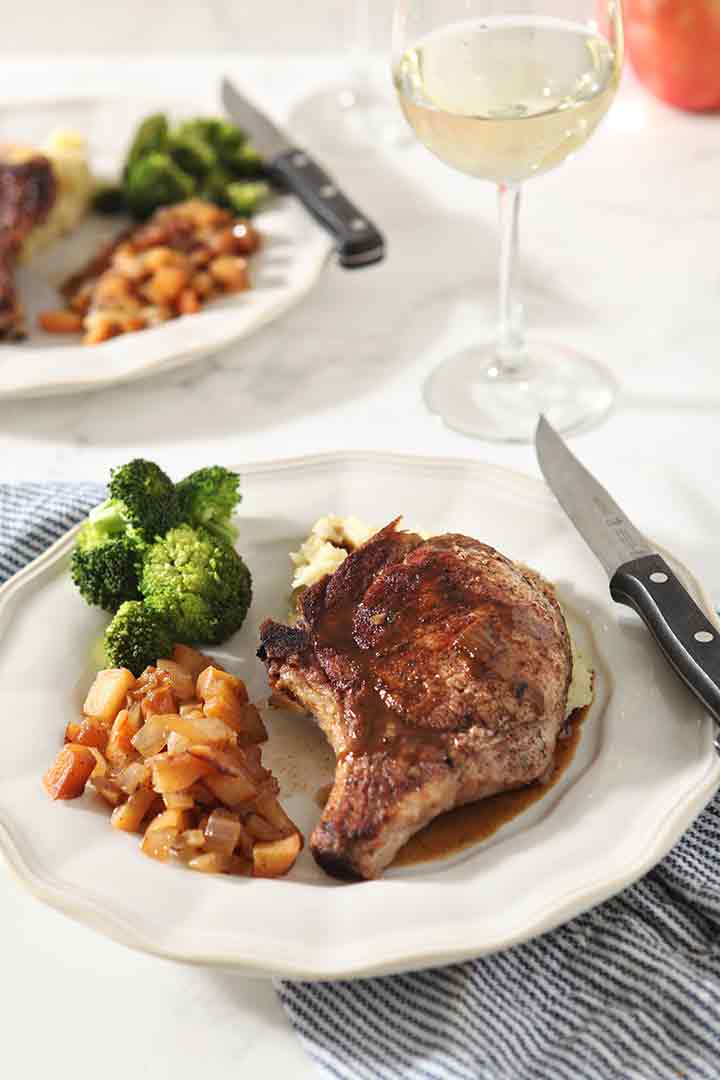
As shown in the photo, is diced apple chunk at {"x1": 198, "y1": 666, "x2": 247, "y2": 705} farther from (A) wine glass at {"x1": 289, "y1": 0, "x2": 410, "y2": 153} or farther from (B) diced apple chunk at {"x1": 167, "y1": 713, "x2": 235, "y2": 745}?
(A) wine glass at {"x1": 289, "y1": 0, "x2": 410, "y2": 153}

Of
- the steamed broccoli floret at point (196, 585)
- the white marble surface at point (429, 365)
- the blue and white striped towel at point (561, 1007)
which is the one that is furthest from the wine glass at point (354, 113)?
the blue and white striped towel at point (561, 1007)

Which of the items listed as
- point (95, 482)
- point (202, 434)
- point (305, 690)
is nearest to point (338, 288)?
point (202, 434)

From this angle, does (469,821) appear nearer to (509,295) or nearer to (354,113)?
(509,295)

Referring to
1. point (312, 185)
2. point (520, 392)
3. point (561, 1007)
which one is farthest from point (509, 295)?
point (561, 1007)

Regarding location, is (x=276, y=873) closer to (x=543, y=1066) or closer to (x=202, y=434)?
(x=543, y=1066)

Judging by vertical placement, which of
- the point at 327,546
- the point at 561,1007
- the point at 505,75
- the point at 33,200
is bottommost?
the point at 561,1007

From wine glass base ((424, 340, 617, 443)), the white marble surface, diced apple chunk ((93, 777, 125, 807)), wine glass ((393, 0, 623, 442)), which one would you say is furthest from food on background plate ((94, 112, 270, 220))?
diced apple chunk ((93, 777, 125, 807))
